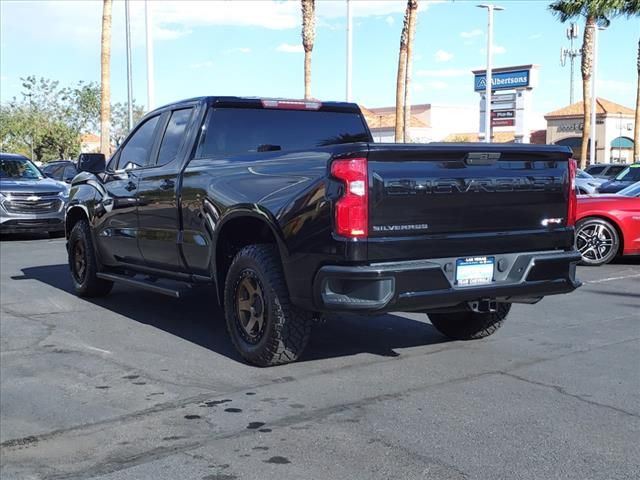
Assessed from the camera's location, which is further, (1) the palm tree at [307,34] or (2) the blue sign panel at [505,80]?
(2) the blue sign panel at [505,80]

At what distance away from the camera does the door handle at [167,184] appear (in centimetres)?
666

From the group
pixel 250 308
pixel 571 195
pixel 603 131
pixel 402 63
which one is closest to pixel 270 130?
pixel 250 308

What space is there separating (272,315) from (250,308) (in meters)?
0.42

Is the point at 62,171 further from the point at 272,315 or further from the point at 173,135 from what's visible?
the point at 272,315

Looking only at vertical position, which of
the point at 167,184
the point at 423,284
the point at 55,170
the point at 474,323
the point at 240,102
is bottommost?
the point at 474,323

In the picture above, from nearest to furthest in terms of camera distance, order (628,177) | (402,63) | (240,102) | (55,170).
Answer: (240,102)
(628,177)
(55,170)
(402,63)

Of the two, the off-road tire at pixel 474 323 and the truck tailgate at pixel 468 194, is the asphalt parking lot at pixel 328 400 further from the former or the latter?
the truck tailgate at pixel 468 194

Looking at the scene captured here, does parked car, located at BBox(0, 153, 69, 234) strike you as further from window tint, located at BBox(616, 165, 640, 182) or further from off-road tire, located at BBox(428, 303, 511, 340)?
window tint, located at BBox(616, 165, 640, 182)

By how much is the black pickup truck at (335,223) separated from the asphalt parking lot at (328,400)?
1.58ft

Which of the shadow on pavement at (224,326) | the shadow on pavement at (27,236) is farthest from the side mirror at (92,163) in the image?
the shadow on pavement at (27,236)

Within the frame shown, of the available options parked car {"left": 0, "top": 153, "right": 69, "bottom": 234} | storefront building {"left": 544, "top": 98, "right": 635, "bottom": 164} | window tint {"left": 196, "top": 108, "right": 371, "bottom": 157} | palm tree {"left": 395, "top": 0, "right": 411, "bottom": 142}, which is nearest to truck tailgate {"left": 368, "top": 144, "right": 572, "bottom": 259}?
window tint {"left": 196, "top": 108, "right": 371, "bottom": 157}

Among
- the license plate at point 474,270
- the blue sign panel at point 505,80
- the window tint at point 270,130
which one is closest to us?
the license plate at point 474,270

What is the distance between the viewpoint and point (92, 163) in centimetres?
826

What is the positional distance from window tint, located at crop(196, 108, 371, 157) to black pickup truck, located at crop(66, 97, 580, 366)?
0.04ft
